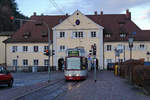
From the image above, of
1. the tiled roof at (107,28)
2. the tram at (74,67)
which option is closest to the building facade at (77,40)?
the tiled roof at (107,28)

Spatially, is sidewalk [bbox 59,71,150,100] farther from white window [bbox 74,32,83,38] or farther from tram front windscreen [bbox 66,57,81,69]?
white window [bbox 74,32,83,38]

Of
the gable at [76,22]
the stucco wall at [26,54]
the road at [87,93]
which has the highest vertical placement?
the gable at [76,22]

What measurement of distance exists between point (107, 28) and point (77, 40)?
8.29m

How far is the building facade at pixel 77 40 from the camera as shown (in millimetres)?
65188

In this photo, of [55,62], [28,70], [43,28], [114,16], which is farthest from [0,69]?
[114,16]

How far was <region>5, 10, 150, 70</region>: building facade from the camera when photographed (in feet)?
214

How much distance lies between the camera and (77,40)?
65.8 meters

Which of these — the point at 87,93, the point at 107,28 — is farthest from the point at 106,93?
the point at 107,28

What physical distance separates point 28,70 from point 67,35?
11.8 metres

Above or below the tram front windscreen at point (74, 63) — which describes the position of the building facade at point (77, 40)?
above

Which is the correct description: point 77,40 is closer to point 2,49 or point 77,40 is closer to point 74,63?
point 2,49

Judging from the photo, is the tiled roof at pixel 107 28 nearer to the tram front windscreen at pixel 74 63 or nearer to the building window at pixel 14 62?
the building window at pixel 14 62

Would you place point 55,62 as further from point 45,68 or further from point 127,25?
point 127,25

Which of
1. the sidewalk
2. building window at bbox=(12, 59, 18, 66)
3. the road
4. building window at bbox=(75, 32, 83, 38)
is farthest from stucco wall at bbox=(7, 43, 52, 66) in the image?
the sidewalk
